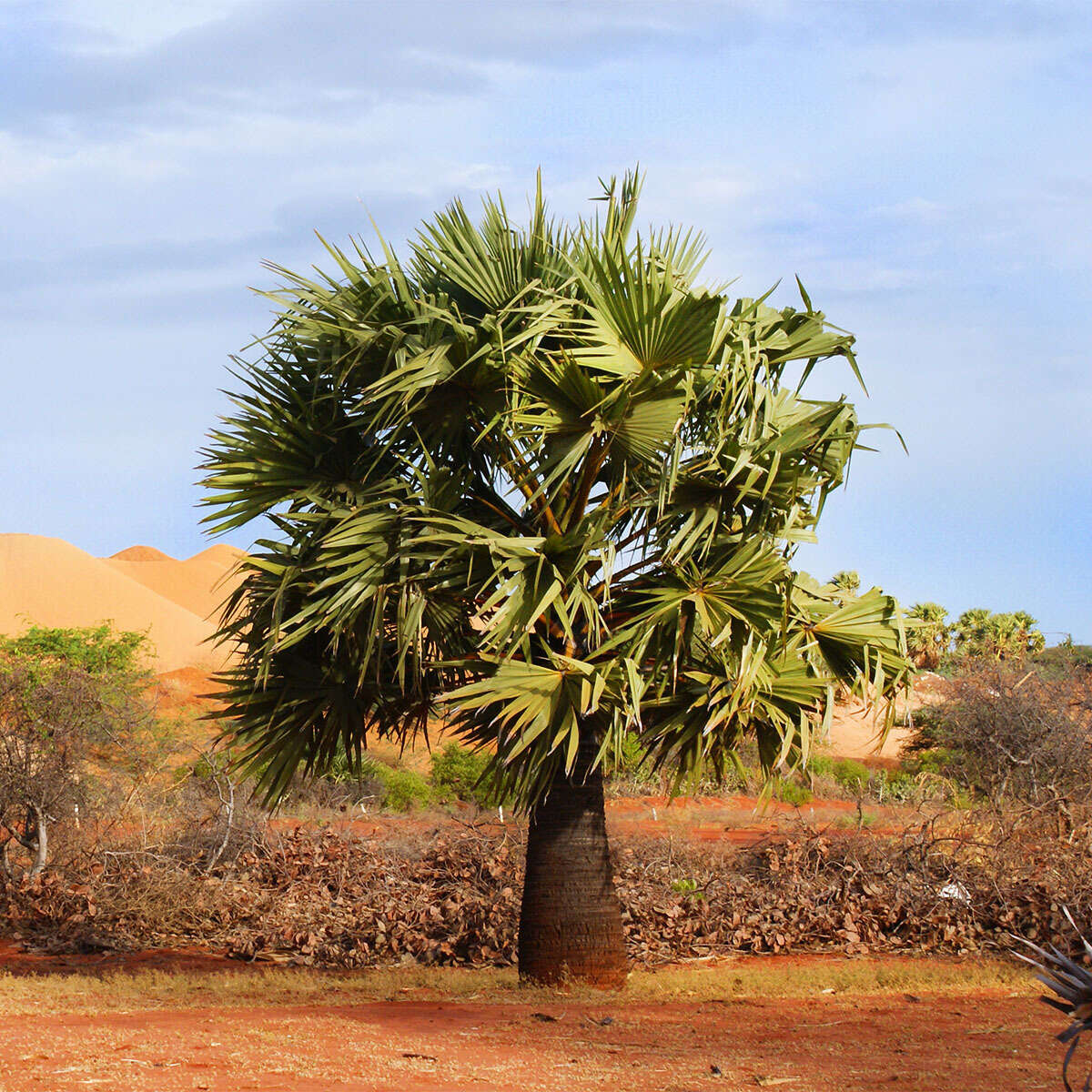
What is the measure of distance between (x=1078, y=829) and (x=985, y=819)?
1292 millimetres

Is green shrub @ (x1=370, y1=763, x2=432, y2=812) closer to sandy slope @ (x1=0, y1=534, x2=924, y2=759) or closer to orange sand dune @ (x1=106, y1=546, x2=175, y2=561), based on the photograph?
sandy slope @ (x1=0, y1=534, x2=924, y2=759)

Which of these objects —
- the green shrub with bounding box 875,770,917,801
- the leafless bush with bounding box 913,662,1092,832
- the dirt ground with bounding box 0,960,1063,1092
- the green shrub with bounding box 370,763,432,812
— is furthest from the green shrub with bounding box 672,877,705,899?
the green shrub with bounding box 875,770,917,801

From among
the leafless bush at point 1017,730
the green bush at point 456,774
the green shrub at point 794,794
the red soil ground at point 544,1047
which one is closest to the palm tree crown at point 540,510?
the red soil ground at point 544,1047

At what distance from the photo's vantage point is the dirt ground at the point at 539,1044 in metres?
5.79

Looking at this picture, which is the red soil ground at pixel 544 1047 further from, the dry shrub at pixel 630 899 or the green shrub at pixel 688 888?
the green shrub at pixel 688 888

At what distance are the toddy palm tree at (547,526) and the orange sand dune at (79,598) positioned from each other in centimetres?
5588

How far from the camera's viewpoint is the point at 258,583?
8.71 meters

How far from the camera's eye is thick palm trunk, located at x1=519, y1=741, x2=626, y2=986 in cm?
896

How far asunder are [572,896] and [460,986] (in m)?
1.38

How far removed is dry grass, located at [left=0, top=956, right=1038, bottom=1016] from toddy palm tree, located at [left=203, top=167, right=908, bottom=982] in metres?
0.66

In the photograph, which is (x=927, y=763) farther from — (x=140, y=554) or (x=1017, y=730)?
(x=140, y=554)

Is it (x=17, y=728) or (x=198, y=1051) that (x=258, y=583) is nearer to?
(x=198, y=1051)

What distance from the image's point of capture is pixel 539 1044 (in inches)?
272

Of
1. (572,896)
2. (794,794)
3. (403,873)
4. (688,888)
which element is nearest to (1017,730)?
(794,794)
